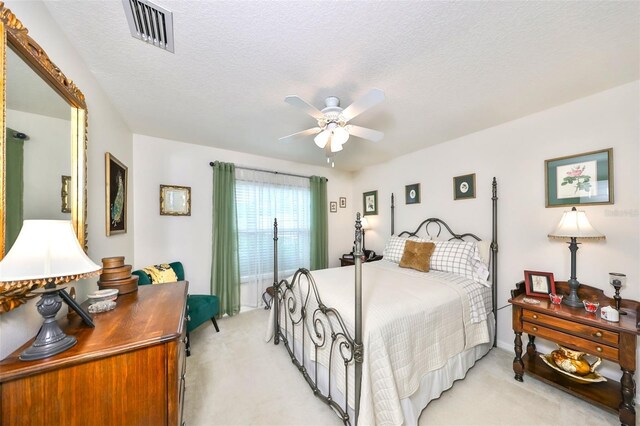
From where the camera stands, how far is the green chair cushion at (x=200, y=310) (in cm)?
245

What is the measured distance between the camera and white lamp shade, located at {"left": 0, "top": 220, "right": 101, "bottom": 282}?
0.73 m

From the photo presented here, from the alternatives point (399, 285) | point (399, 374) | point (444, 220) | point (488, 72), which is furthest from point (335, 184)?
point (399, 374)

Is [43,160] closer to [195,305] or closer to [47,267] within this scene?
[47,267]

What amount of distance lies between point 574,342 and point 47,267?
10.2 feet

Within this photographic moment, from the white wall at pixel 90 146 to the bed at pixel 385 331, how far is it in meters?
1.47

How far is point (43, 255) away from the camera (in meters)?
0.78

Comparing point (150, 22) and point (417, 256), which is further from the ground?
point (150, 22)

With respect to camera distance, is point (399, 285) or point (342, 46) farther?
point (399, 285)

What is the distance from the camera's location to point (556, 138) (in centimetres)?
218

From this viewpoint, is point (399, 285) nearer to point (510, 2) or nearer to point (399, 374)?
point (399, 374)

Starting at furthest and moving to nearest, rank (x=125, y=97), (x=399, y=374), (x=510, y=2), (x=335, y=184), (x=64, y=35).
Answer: (x=335, y=184) < (x=125, y=97) < (x=399, y=374) < (x=64, y=35) < (x=510, y=2)

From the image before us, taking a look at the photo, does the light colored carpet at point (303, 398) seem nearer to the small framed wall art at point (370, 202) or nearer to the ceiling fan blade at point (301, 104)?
the ceiling fan blade at point (301, 104)

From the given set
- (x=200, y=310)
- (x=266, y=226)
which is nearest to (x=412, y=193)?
(x=266, y=226)

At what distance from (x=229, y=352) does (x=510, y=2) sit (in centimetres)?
341
